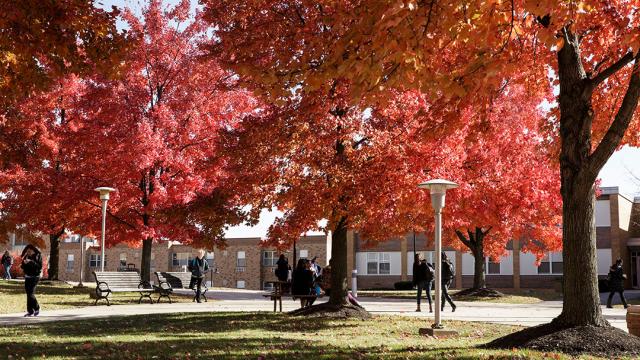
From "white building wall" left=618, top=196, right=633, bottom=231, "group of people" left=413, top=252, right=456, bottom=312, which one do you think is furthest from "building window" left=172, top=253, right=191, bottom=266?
"group of people" left=413, top=252, right=456, bottom=312

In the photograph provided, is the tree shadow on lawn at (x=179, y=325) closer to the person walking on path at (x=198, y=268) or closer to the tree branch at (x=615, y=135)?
the tree branch at (x=615, y=135)

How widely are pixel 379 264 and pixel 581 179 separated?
45.5 metres

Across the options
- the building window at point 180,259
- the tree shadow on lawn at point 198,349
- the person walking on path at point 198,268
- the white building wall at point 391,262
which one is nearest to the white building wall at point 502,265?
the white building wall at point 391,262

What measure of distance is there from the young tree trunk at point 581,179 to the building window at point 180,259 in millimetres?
51914

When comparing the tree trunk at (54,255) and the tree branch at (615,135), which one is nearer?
the tree branch at (615,135)

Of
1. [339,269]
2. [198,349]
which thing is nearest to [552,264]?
[339,269]

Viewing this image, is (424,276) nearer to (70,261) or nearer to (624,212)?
(624,212)

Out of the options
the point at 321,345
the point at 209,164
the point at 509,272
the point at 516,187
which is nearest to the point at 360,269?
the point at 509,272

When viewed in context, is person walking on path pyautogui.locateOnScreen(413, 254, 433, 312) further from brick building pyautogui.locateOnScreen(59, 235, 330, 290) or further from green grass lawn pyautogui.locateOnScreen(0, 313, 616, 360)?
brick building pyautogui.locateOnScreen(59, 235, 330, 290)

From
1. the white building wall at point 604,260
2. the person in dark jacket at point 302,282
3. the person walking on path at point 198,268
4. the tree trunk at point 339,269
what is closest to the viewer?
the tree trunk at point 339,269

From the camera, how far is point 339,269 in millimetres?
15906

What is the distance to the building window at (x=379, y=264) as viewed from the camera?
5456 cm

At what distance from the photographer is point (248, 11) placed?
14.1 meters

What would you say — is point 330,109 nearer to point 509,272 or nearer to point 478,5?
point 478,5
